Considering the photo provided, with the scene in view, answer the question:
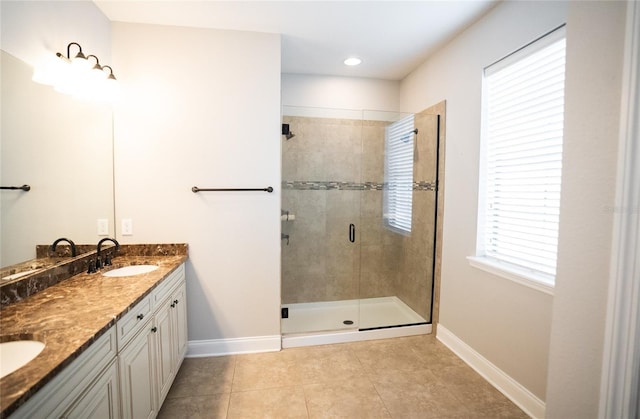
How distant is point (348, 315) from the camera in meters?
3.08

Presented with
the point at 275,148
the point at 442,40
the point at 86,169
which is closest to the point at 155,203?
the point at 86,169

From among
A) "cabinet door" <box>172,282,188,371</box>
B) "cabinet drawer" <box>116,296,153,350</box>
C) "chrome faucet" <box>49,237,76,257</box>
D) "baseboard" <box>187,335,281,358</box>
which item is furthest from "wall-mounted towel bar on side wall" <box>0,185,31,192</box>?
"baseboard" <box>187,335,281,358</box>

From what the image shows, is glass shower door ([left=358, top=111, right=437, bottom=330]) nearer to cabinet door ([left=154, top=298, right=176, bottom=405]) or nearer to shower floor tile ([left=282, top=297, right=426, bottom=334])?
shower floor tile ([left=282, top=297, right=426, bottom=334])

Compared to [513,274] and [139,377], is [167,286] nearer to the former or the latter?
[139,377]

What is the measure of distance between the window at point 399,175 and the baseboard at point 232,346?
1753 millimetres

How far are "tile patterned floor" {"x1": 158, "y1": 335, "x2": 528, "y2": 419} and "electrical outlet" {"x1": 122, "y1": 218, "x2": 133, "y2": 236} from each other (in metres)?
1.16

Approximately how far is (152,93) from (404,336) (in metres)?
3.13

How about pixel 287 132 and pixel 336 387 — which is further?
pixel 287 132

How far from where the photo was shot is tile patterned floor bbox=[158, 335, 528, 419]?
1789mm

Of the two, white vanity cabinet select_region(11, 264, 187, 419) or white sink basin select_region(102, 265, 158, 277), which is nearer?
white vanity cabinet select_region(11, 264, 187, 419)

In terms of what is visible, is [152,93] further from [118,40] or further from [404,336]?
[404,336]

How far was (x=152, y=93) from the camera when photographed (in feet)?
7.29

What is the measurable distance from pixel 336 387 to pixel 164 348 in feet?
3.96

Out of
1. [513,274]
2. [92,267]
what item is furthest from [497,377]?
[92,267]
